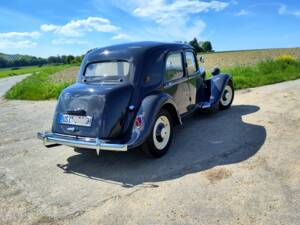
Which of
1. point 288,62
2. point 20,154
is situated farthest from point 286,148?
point 288,62

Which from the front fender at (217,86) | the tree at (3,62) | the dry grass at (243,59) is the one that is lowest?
the front fender at (217,86)

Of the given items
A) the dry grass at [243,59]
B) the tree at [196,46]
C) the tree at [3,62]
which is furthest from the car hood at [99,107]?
the tree at [3,62]

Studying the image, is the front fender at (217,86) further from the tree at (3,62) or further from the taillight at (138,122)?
the tree at (3,62)

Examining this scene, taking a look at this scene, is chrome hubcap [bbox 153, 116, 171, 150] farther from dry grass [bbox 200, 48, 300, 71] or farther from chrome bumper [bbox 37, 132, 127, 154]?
dry grass [bbox 200, 48, 300, 71]

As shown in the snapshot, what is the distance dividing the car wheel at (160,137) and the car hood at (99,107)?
52cm

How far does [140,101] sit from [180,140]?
1.35m

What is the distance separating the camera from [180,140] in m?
5.28

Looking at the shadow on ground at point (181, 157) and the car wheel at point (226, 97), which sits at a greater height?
the car wheel at point (226, 97)

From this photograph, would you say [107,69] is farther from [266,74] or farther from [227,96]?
[266,74]

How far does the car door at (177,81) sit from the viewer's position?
16.8ft

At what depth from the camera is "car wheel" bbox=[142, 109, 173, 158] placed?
4.32 m

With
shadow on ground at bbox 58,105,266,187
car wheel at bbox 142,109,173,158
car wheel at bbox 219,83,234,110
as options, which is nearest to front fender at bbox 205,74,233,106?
car wheel at bbox 219,83,234,110

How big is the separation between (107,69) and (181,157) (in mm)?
1988

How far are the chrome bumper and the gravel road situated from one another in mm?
449
